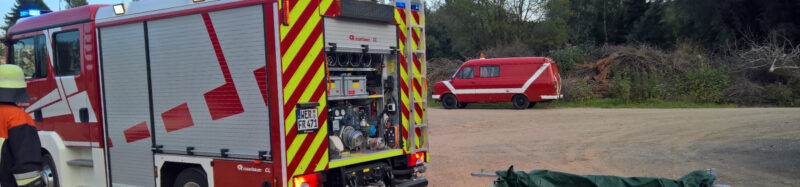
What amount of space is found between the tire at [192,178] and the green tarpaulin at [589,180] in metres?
3.24

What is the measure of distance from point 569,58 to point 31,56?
2167 centimetres

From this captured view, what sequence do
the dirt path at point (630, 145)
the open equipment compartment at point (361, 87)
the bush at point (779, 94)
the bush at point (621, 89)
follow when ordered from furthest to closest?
the bush at point (621, 89), the bush at point (779, 94), the dirt path at point (630, 145), the open equipment compartment at point (361, 87)

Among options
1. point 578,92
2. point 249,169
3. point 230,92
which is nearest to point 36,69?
point 230,92

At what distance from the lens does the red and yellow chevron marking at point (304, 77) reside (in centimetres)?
553

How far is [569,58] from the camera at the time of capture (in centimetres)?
2592

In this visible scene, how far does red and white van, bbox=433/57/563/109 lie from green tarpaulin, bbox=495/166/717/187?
1623cm

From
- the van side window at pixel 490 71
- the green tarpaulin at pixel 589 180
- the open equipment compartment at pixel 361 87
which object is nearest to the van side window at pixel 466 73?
the van side window at pixel 490 71

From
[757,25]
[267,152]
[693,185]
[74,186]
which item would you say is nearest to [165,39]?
[267,152]

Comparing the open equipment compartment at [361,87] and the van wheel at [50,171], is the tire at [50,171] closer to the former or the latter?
the van wheel at [50,171]

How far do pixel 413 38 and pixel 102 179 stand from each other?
406cm

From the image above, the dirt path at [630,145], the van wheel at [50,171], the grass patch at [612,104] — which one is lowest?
the dirt path at [630,145]

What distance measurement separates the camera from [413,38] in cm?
706

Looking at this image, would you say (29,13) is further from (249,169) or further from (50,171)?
(249,169)

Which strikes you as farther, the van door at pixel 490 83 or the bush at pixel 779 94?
the van door at pixel 490 83
